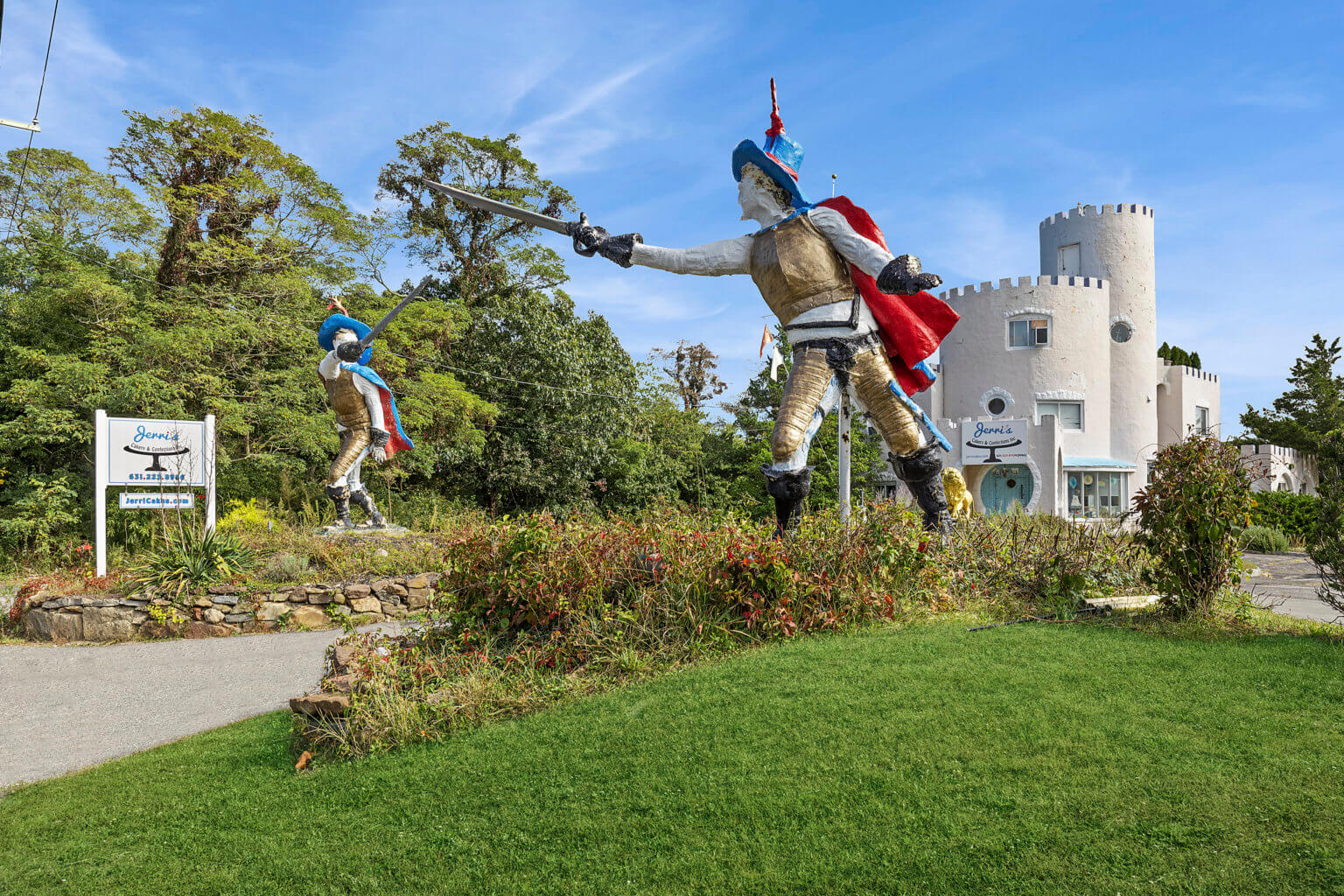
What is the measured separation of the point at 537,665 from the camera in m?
4.85

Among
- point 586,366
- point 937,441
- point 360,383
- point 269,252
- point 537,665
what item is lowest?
point 537,665

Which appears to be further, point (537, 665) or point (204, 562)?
point (204, 562)

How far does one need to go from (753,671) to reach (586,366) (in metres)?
16.4

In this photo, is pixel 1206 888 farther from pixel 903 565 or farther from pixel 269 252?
pixel 269 252

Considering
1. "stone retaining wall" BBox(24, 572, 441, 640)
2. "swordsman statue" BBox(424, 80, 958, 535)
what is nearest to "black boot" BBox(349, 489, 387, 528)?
"stone retaining wall" BBox(24, 572, 441, 640)

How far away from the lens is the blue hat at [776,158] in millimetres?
6086

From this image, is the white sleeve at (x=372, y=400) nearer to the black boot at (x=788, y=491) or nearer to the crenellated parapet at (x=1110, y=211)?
the black boot at (x=788, y=491)

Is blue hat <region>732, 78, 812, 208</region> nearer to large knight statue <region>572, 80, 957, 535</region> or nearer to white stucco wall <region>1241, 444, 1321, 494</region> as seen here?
large knight statue <region>572, 80, 957, 535</region>

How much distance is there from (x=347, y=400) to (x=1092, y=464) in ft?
67.1

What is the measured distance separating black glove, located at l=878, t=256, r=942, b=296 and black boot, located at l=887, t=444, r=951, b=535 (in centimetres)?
153

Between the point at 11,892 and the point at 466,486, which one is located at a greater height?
the point at 466,486

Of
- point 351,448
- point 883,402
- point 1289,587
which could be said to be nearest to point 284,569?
point 351,448

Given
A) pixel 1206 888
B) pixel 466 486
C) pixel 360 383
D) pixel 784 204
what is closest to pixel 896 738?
pixel 1206 888

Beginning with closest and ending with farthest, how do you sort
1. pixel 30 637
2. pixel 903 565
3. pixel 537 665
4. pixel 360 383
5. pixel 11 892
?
pixel 11 892, pixel 537 665, pixel 903 565, pixel 30 637, pixel 360 383
